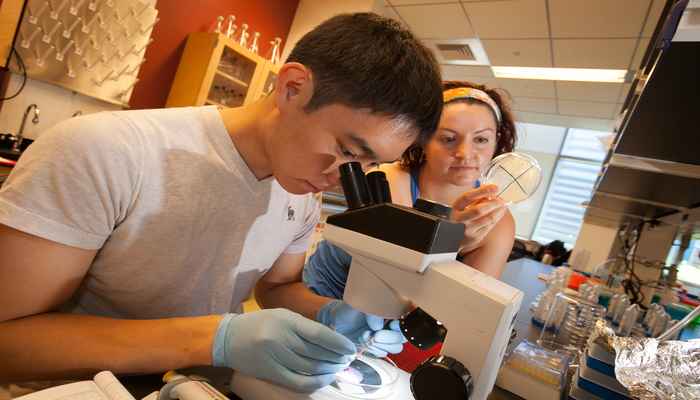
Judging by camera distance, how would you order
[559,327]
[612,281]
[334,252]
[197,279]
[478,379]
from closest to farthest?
1. [478,379]
2. [197,279]
3. [334,252]
4. [559,327]
5. [612,281]

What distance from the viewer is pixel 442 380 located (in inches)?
20.0

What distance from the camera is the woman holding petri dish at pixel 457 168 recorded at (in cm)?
127

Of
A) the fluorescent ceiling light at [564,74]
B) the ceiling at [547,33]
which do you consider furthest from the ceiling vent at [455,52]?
the fluorescent ceiling light at [564,74]

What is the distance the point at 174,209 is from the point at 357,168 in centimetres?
51

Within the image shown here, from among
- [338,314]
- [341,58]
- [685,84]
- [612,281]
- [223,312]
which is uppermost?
[685,84]

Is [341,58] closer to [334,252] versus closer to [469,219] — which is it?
[469,219]

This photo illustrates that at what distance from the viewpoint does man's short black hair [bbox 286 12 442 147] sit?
2.43 feet

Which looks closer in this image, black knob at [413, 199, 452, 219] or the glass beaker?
black knob at [413, 199, 452, 219]

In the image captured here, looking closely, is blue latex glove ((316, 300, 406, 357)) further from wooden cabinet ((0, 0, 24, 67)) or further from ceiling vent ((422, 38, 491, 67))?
ceiling vent ((422, 38, 491, 67))

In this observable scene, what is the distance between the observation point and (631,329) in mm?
1638

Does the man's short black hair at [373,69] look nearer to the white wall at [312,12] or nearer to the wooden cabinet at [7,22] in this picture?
the wooden cabinet at [7,22]

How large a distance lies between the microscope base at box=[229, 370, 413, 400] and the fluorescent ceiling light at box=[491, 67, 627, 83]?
4828mm

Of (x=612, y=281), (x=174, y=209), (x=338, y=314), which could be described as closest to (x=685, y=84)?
(x=338, y=314)

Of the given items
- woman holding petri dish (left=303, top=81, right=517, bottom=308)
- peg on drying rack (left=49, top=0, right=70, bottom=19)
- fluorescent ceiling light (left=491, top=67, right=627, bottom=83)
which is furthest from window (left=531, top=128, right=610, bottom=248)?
peg on drying rack (left=49, top=0, right=70, bottom=19)
